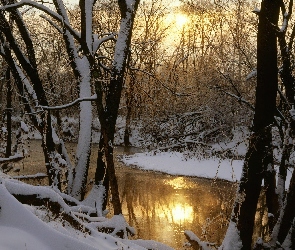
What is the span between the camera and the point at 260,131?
5.92 m

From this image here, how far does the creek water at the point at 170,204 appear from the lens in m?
11.5

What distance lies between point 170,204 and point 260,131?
31.8 feet

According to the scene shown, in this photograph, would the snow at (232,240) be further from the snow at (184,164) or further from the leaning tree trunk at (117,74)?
the snow at (184,164)

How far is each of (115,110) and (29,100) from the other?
2355 millimetres

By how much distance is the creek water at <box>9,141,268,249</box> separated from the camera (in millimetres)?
11516

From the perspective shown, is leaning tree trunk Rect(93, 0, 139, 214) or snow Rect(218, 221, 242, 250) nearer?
snow Rect(218, 221, 242, 250)

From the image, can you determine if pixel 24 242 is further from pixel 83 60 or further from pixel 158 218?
pixel 158 218

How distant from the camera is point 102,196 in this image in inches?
332

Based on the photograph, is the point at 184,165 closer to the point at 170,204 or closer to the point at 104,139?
the point at 170,204

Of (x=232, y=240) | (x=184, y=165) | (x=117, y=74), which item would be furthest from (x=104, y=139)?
(x=184, y=165)

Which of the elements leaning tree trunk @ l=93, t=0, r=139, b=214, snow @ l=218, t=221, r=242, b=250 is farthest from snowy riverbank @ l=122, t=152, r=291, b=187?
snow @ l=218, t=221, r=242, b=250

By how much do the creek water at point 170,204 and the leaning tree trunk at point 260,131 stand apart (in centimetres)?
207

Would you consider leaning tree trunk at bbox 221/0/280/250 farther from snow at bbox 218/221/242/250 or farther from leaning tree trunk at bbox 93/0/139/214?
leaning tree trunk at bbox 93/0/139/214

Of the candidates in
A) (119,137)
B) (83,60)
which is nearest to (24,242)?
(83,60)
